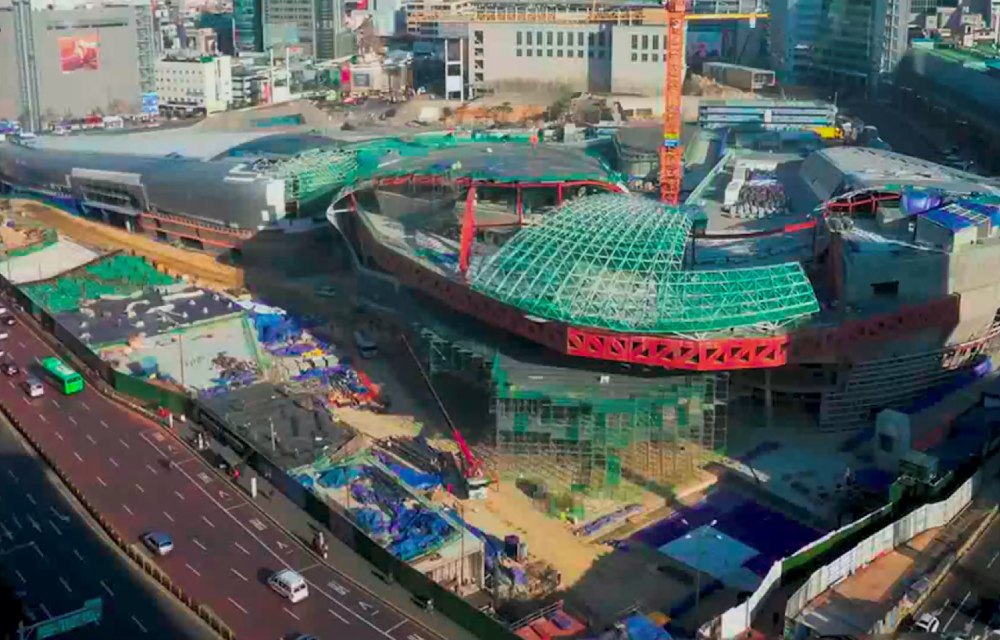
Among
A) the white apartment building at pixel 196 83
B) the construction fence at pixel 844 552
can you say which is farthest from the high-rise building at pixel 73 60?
the construction fence at pixel 844 552

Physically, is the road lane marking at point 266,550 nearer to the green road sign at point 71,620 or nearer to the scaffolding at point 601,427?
the green road sign at point 71,620

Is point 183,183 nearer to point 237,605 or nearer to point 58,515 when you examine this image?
point 58,515

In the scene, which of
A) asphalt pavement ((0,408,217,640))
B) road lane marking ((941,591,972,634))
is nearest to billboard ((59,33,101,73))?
asphalt pavement ((0,408,217,640))

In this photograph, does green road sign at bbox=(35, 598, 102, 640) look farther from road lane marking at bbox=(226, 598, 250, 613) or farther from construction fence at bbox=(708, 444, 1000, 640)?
construction fence at bbox=(708, 444, 1000, 640)

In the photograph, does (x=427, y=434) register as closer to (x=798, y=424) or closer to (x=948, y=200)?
(x=798, y=424)

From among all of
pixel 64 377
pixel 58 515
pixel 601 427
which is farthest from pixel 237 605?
pixel 64 377

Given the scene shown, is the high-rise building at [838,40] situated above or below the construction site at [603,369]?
above

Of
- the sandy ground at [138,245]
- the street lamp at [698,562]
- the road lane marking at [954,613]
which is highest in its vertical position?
the sandy ground at [138,245]
